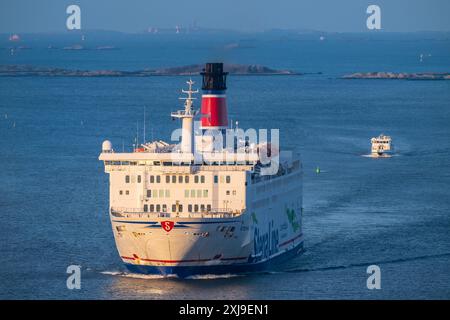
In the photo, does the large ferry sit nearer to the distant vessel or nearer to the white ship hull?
the white ship hull

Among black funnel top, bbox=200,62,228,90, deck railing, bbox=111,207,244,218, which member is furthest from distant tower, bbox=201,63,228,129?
deck railing, bbox=111,207,244,218

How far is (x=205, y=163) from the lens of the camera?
5922cm

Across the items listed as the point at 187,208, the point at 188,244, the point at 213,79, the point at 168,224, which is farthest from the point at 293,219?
the point at 168,224

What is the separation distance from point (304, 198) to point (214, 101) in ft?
39.3

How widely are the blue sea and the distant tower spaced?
6.07 metres

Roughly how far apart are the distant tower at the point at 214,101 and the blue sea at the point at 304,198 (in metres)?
6.07

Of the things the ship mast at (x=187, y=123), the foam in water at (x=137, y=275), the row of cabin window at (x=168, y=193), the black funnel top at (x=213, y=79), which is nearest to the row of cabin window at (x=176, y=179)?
the row of cabin window at (x=168, y=193)

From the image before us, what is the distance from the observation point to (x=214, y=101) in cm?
6750

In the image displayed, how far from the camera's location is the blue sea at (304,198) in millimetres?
58281

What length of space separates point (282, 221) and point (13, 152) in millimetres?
41010

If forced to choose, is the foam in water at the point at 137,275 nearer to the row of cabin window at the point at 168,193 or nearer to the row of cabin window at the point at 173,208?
the row of cabin window at the point at 173,208

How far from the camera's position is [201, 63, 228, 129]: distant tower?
6712 cm

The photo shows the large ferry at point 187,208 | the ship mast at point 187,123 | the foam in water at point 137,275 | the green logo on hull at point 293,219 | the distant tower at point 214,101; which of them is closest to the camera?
the large ferry at point 187,208

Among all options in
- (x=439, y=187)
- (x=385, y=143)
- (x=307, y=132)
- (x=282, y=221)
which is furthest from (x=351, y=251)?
(x=307, y=132)
